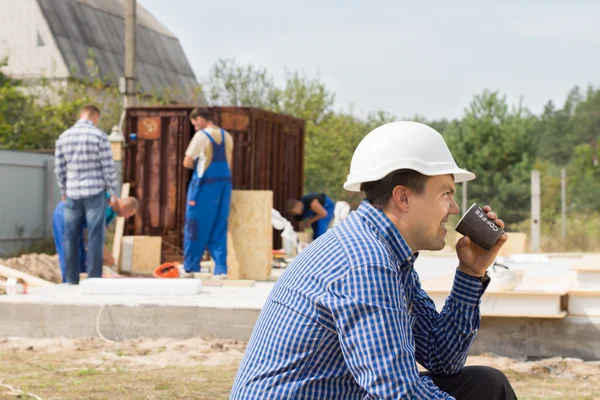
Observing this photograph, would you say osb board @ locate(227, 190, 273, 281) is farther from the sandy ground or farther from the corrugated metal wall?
the corrugated metal wall

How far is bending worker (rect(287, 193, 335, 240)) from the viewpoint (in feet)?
44.2

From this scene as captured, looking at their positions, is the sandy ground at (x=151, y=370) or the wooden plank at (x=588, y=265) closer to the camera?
the sandy ground at (x=151, y=370)

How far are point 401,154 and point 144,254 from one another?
385 inches

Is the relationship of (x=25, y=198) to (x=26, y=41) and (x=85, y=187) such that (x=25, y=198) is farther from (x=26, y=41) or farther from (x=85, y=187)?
(x=26, y=41)

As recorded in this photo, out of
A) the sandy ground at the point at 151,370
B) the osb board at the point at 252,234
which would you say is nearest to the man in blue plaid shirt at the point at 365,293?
the sandy ground at the point at 151,370

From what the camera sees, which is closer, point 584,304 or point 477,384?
point 477,384

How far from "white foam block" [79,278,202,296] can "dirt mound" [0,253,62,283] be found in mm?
2752

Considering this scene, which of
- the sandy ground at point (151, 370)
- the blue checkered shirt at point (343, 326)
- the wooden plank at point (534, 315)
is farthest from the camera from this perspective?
the wooden plank at point (534, 315)

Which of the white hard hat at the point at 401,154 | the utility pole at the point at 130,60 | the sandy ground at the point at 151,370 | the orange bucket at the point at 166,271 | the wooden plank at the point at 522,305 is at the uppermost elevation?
the utility pole at the point at 130,60

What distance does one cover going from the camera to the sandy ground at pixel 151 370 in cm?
597

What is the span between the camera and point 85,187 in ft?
30.7

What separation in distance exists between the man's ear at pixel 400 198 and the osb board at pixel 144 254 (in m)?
9.43

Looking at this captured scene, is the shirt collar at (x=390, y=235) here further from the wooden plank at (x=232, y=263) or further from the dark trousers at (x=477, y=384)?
the wooden plank at (x=232, y=263)

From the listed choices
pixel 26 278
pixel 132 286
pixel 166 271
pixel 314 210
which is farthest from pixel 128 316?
pixel 314 210
